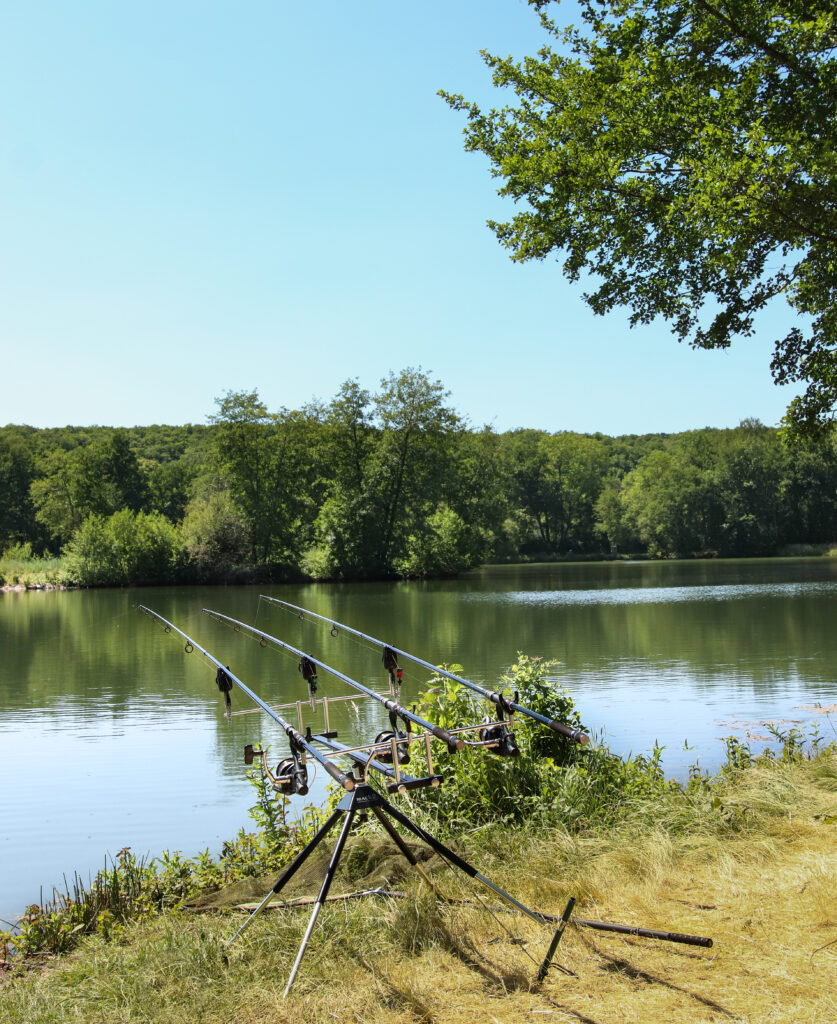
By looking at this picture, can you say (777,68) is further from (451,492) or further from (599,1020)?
(451,492)

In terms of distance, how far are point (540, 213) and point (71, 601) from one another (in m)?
36.3

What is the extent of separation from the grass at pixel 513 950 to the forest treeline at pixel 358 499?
47.1m

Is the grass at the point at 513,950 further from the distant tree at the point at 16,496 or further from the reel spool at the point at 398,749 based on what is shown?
the distant tree at the point at 16,496

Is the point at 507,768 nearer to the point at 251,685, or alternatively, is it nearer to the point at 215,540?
the point at 251,685

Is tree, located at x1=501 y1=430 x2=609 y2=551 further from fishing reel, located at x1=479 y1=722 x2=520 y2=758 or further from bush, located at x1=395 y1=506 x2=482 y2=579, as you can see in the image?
fishing reel, located at x1=479 y1=722 x2=520 y2=758

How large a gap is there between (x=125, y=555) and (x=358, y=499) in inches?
569

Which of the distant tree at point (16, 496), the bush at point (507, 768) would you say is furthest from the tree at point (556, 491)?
the bush at point (507, 768)

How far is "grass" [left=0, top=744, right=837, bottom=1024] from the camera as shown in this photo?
3.18m

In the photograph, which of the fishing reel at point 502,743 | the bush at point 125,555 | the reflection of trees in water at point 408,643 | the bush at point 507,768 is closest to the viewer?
the fishing reel at point 502,743

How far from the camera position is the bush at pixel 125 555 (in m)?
51.6

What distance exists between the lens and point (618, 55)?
1099 cm

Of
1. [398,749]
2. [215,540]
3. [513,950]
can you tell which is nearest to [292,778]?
[398,749]

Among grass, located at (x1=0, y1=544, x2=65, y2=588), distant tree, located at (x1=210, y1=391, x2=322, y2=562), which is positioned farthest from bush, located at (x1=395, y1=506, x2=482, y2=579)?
grass, located at (x1=0, y1=544, x2=65, y2=588)

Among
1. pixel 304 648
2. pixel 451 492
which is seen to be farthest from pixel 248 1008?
pixel 451 492
